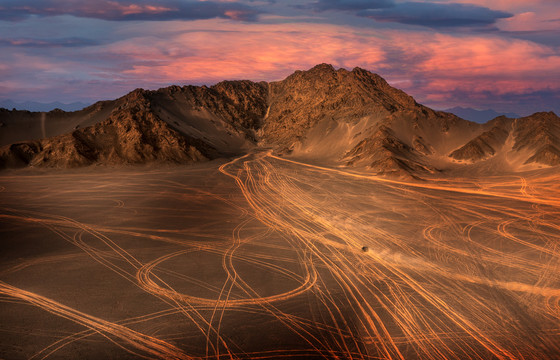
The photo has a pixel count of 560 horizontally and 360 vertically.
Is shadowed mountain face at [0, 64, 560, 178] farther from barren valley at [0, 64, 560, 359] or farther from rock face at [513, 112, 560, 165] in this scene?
barren valley at [0, 64, 560, 359]

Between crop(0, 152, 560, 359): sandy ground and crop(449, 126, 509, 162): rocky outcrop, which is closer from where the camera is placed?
crop(0, 152, 560, 359): sandy ground

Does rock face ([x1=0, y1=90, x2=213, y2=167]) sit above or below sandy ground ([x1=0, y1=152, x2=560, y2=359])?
above

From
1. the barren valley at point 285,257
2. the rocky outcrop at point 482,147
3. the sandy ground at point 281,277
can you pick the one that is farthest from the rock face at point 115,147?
the rocky outcrop at point 482,147

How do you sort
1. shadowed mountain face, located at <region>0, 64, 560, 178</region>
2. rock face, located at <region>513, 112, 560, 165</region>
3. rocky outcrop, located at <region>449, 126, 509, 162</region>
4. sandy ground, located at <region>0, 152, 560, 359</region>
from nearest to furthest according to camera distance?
sandy ground, located at <region>0, 152, 560, 359</region>
rock face, located at <region>513, 112, 560, 165</region>
shadowed mountain face, located at <region>0, 64, 560, 178</region>
rocky outcrop, located at <region>449, 126, 509, 162</region>

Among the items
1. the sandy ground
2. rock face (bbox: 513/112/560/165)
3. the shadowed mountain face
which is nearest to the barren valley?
the sandy ground

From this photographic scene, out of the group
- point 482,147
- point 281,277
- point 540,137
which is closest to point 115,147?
point 281,277

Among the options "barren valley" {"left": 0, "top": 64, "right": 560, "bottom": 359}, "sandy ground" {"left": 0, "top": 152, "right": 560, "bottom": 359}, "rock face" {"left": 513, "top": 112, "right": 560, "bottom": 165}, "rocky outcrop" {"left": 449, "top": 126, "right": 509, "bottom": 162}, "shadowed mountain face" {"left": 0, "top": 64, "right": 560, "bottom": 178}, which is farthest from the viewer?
"rocky outcrop" {"left": 449, "top": 126, "right": 509, "bottom": 162}

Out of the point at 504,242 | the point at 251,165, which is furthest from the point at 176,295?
the point at 251,165
